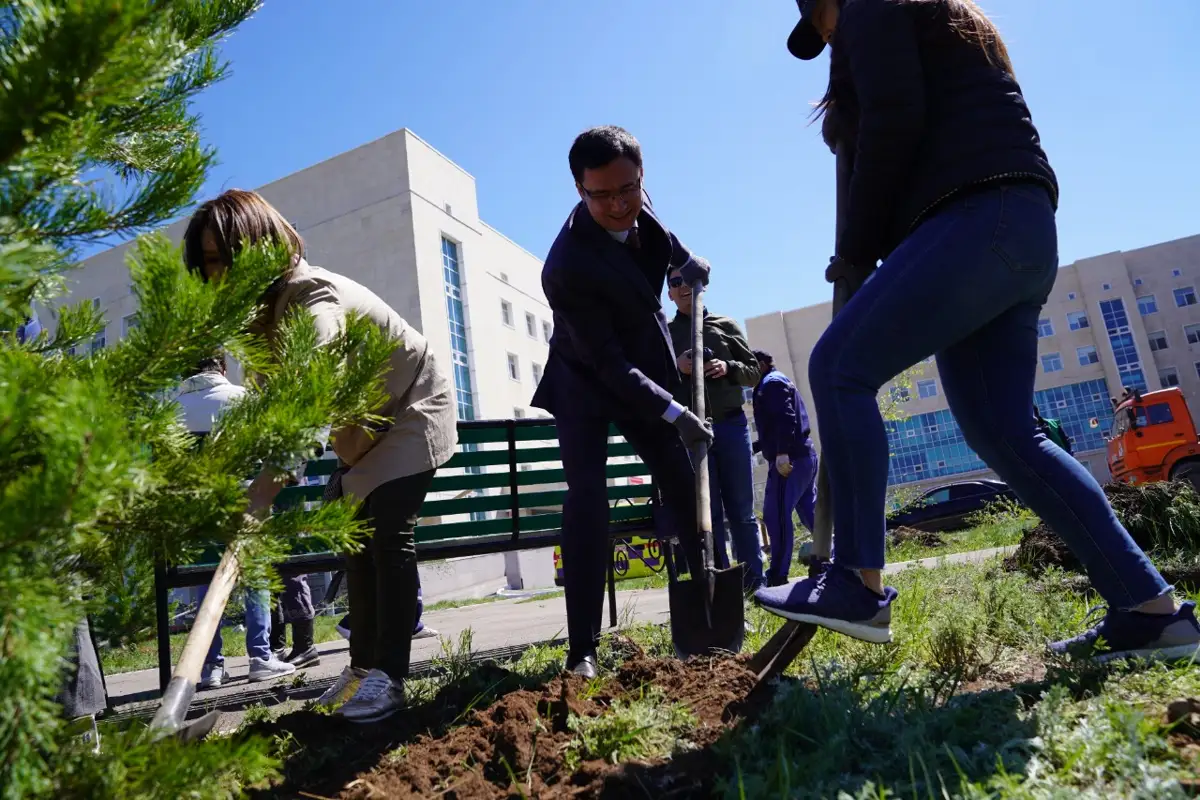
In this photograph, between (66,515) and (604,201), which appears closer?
(66,515)

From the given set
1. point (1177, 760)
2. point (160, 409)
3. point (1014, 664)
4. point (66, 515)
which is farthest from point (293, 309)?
point (1014, 664)

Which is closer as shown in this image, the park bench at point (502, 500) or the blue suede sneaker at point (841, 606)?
the blue suede sneaker at point (841, 606)

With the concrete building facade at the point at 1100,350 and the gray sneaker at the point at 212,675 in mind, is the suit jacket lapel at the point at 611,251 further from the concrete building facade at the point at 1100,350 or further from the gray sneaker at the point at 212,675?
the concrete building facade at the point at 1100,350

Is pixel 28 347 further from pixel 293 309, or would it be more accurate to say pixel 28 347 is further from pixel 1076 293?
pixel 1076 293

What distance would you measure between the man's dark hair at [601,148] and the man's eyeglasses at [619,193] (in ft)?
0.22

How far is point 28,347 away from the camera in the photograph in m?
1.41

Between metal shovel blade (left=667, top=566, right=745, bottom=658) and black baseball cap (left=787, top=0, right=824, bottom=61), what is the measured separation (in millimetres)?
1716

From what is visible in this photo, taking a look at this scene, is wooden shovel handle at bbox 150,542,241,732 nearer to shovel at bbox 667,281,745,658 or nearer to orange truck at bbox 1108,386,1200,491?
shovel at bbox 667,281,745,658

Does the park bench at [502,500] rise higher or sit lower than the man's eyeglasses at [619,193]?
lower

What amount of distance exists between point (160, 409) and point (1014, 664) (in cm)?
236

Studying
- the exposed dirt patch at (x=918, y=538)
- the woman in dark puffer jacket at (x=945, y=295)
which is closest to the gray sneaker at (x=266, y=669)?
the woman in dark puffer jacket at (x=945, y=295)

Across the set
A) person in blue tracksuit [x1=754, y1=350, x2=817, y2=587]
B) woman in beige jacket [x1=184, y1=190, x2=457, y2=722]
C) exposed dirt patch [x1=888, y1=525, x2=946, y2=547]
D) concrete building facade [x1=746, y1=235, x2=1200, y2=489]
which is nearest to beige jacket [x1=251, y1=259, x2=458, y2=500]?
woman in beige jacket [x1=184, y1=190, x2=457, y2=722]

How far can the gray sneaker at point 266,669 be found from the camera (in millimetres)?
4707

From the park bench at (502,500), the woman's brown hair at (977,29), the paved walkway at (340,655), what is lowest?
the paved walkway at (340,655)
